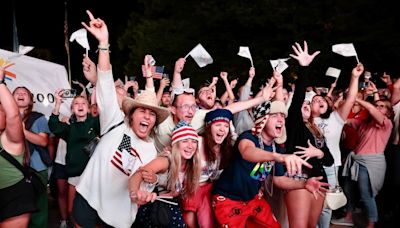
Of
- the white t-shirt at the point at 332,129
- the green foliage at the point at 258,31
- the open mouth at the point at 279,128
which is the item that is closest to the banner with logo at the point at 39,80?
the white t-shirt at the point at 332,129

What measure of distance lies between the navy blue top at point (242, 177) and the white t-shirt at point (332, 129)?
7.29 ft

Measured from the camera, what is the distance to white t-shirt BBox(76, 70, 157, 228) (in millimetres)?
5289


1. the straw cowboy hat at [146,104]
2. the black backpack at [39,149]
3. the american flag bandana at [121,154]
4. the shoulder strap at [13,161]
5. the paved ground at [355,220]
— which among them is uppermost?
the straw cowboy hat at [146,104]

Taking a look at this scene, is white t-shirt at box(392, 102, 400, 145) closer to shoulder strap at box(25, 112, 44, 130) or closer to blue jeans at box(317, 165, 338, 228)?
blue jeans at box(317, 165, 338, 228)

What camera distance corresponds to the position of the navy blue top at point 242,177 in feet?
18.9

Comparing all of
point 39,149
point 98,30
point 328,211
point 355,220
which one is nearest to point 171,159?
point 98,30

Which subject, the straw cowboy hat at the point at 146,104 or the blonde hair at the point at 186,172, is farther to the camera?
the straw cowboy hat at the point at 146,104

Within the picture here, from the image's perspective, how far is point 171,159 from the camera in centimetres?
529

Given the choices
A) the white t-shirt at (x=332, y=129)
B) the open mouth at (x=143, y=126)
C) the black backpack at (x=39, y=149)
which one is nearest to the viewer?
→ the open mouth at (x=143, y=126)

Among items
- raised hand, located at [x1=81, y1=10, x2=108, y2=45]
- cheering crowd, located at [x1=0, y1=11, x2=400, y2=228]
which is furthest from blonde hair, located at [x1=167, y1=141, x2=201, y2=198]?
raised hand, located at [x1=81, y1=10, x2=108, y2=45]

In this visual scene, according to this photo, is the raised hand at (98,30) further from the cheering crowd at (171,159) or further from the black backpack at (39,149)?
the black backpack at (39,149)

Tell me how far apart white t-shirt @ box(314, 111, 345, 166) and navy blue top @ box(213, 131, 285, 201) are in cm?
222

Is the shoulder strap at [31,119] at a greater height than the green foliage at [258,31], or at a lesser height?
lesser

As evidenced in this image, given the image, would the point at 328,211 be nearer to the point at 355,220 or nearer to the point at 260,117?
the point at 260,117
